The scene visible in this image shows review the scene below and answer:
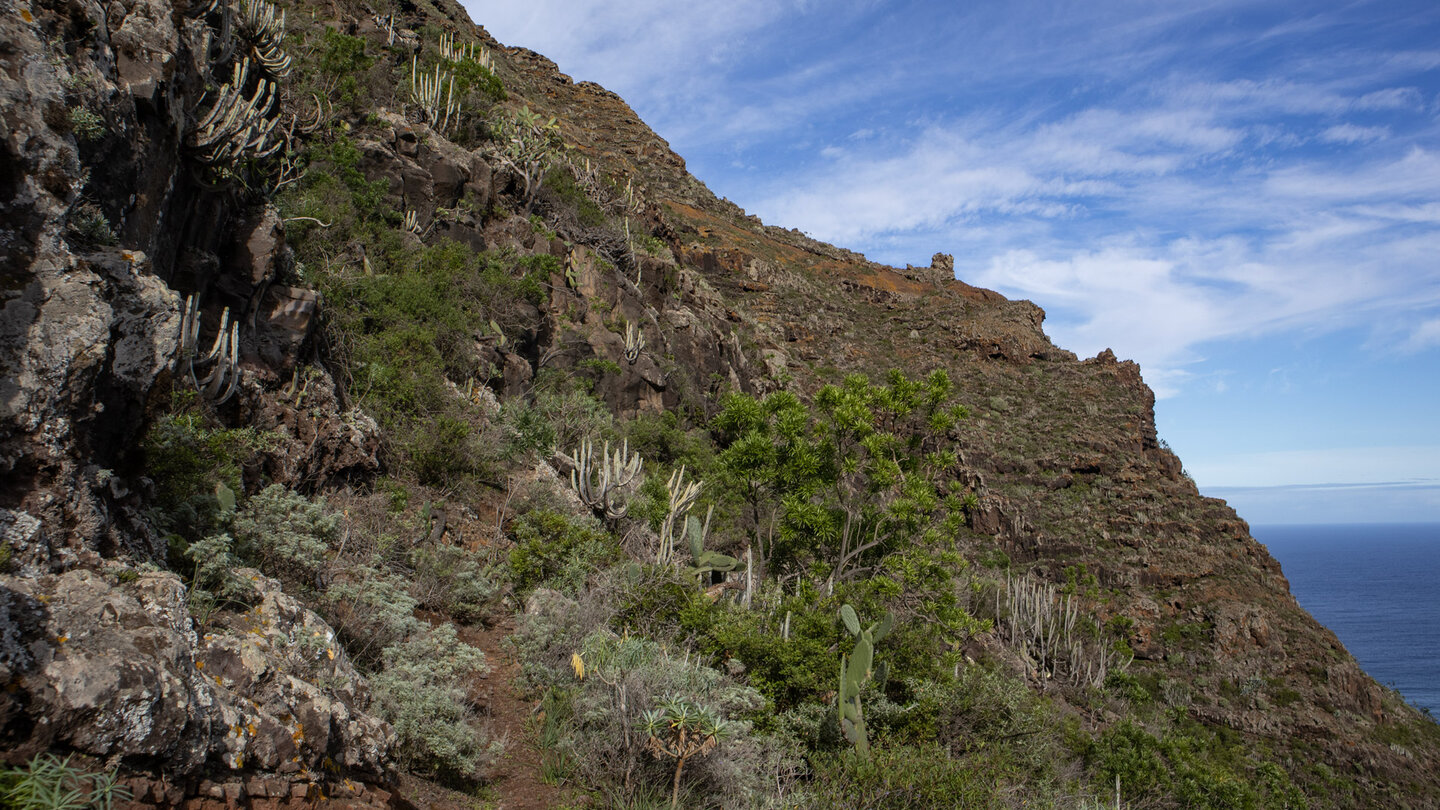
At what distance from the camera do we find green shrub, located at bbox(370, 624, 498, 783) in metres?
4.86

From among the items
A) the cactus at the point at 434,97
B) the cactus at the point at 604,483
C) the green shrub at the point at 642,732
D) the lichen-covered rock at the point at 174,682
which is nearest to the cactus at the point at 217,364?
the lichen-covered rock at the point at 174,682

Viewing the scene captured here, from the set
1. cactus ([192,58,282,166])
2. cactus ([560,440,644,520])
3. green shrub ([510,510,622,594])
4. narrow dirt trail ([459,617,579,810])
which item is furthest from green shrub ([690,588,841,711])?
cactus ([192,58,282,166])

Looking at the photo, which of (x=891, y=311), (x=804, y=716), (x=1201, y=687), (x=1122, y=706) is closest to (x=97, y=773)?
(x=804, y=716)

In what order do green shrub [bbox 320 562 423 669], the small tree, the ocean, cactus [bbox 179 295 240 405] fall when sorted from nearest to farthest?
the small tree → green shrub [bbox 320 562 423 669] → cactus [bbox 179 295 240 405] → the ocean

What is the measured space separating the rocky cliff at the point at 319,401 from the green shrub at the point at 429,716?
6 centimetres

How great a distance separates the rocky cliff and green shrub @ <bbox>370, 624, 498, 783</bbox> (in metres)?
0.06

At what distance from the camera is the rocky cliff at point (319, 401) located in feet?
11.5

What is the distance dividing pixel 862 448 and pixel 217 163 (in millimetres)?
9949

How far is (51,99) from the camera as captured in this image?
4348 millimetres

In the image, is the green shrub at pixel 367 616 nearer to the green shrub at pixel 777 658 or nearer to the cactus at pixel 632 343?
the green shrub at pixel 777 658

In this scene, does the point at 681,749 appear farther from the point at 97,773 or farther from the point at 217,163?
the point at 217,163

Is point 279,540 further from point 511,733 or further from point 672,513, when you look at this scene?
point 672,513

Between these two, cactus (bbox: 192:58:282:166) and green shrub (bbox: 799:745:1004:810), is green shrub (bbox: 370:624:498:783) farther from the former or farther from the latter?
cactus (bbox: 192:58:282:166)

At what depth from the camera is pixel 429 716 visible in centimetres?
500
